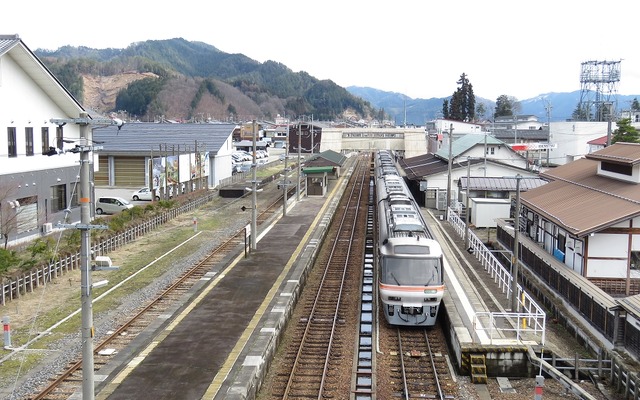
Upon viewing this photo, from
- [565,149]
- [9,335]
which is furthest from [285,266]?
[565,149]

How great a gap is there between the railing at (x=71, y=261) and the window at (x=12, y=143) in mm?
5285

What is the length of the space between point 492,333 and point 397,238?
12.5ft

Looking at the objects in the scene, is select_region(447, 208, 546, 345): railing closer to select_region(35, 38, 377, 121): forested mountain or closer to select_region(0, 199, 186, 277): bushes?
select_region(0, 199, 186, 277): bushes

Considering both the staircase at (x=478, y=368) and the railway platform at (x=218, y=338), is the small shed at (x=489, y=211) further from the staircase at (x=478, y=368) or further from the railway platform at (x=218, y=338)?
the staircase at (x=478, y=368)

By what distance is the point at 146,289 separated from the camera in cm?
1914

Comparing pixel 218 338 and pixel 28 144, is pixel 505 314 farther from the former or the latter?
pixel 28 144

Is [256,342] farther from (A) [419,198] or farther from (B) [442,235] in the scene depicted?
(A) [419,198]

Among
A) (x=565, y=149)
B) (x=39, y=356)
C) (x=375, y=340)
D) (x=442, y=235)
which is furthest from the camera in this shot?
(x=565, y=149)

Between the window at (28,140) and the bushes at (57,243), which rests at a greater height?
the window at (28,140)

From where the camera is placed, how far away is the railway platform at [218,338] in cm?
1164

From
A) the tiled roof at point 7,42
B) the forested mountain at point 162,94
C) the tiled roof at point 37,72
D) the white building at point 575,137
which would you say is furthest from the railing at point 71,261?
the forested mountain at point 162,94

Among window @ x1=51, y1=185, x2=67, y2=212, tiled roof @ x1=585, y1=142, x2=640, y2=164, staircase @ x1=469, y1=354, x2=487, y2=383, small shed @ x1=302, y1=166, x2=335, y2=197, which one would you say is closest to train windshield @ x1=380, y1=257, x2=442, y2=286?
staircase @ x1=469, y1=354, x2=487, y2=383

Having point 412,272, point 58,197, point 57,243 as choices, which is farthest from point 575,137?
point 57,243

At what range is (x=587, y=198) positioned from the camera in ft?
72.4
